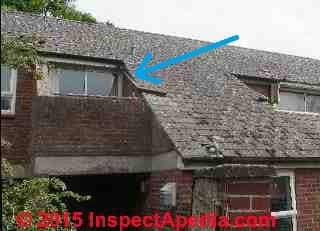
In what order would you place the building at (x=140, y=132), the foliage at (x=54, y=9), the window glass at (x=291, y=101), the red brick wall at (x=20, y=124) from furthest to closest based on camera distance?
the foliage at (x=54, y=9) → the window glass at (x=291, y=101) → the red brick wall at (x=20, y=124) → the building at (x=140, y=132)

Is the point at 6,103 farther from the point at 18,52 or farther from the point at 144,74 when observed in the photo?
the point at 18,52

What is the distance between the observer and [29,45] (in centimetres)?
563

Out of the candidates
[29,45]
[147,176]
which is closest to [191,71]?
[147,176]

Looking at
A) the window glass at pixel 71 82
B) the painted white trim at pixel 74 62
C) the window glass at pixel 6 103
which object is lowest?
the window glass at pixel 6 103

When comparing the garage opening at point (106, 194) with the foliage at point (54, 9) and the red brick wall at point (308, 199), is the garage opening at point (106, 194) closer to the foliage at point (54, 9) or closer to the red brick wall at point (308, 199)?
the red brick wall at point (308, 199)

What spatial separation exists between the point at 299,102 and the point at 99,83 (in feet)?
23.5

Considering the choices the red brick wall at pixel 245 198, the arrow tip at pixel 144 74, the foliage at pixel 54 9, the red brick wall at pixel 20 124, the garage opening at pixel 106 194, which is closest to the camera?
the red brick wall at pixel 245 198

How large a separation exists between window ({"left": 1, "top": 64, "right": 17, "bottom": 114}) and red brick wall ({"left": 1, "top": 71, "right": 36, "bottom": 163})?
9cm

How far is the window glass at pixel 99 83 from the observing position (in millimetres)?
11602

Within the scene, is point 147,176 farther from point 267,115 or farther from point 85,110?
point 267,115

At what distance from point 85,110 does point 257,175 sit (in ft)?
20.3

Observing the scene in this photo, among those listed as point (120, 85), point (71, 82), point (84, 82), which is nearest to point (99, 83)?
point (84, 82)

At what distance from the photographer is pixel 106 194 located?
11.0m

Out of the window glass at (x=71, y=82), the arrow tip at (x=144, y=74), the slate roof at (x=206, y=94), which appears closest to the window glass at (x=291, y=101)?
the slate roof at (x=206, y=94)
